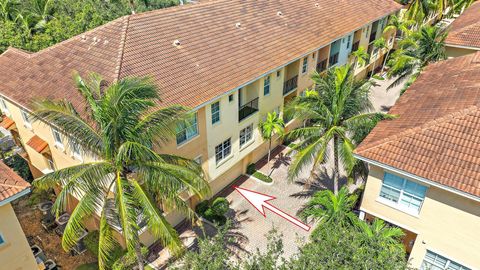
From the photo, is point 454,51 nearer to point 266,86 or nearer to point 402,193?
point 266,86

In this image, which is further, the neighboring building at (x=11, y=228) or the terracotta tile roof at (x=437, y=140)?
the terracotta tile roof at (x=437, y=140)

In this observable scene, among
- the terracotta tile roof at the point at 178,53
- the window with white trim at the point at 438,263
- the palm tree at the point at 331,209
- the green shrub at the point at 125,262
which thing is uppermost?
the terracotta tile roof at the point at 178,53

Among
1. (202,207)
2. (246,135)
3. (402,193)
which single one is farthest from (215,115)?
(402,193)

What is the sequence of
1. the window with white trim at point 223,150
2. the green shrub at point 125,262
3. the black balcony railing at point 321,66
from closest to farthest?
the green shrub at point 125,262, the window with white trim at point 223,150, the black balcony railing at point 321,66

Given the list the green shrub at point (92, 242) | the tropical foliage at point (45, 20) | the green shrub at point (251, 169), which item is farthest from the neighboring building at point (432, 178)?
the tropical foliage at point (45, 20)

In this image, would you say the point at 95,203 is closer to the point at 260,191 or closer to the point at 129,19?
the point at 129,19

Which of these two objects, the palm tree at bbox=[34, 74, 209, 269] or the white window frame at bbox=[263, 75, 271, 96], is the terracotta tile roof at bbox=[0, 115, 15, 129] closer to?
the palm tree at bbox=[34, 74, 209, 269]

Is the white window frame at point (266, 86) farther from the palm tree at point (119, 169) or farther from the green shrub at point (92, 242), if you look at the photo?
the green shrub at point (92, 242)
